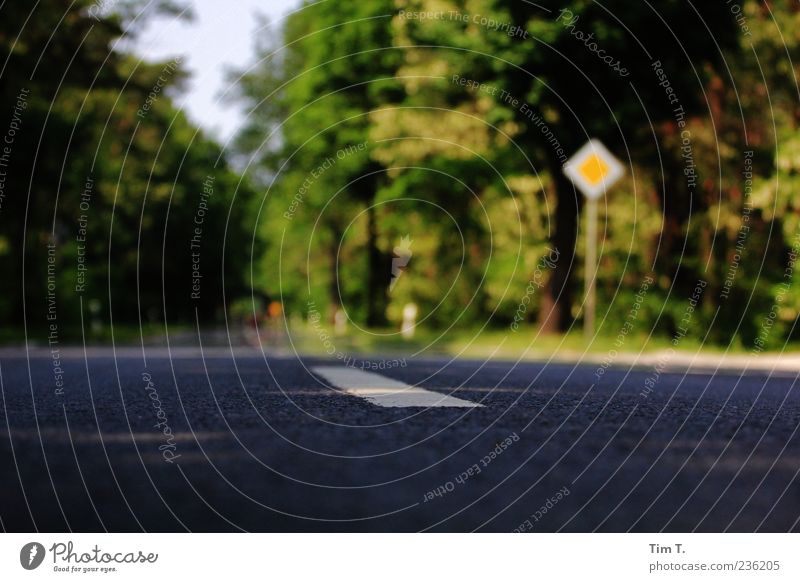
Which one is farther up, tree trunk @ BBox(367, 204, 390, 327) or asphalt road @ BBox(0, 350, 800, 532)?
tree trunk @ BBox(367, 204, 390, 327)

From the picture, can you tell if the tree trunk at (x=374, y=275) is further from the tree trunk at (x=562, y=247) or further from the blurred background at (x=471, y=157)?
the tree trunk at (x=562, y=247)

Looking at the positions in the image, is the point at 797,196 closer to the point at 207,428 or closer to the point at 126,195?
the point at 207,428

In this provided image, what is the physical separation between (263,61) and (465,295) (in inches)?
521

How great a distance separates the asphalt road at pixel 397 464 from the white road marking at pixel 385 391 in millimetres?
150

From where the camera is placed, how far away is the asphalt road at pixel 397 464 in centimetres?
296

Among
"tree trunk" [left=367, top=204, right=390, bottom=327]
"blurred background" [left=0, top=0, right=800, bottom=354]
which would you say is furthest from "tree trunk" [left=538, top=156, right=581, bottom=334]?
"tree trunk" [left=367, top=204, right=390, bottom=327]

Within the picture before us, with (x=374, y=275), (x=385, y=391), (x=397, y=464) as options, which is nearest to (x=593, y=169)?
(x=385, y=391)

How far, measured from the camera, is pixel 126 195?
36.8m

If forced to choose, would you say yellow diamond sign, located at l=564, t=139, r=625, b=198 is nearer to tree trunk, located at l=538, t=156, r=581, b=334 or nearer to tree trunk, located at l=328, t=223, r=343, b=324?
tree trunk, located at l=538, t=156, r=581, b=334

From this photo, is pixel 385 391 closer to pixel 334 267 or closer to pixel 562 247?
pixel 562 247

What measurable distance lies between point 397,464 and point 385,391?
9.55 feet

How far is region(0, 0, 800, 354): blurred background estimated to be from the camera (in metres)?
21.5

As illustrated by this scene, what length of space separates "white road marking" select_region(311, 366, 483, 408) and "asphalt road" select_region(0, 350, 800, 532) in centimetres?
15

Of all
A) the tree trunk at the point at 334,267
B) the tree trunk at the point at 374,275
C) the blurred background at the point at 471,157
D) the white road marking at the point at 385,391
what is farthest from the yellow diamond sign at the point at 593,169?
the tree trunk at the point at 334,267
